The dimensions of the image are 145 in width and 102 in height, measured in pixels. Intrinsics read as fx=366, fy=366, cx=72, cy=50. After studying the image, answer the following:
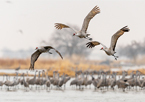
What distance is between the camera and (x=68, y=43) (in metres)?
45.9

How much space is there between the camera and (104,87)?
65.8ft

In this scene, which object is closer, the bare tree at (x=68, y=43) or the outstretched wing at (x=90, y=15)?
the outstretched wing at (x=90, y=15)

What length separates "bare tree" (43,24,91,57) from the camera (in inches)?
1777

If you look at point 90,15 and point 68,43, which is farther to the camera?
point 68,43

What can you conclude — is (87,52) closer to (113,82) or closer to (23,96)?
(113,82)

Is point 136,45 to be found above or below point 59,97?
above

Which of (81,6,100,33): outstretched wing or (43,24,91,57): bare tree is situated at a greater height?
(43,24,91,57): bare tree

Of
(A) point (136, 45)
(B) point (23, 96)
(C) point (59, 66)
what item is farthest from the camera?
(A) point (136, 45)

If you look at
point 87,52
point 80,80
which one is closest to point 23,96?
point 80,80

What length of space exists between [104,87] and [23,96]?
6.33 m

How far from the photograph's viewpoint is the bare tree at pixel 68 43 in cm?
4513

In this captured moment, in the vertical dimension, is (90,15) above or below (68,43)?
below

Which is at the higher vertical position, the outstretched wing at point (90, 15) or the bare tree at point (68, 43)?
the bare tree at point (68, 43)

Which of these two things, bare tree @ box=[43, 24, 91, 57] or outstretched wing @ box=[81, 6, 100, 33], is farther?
bare tree @ box=[43, 24, 91, 57]
